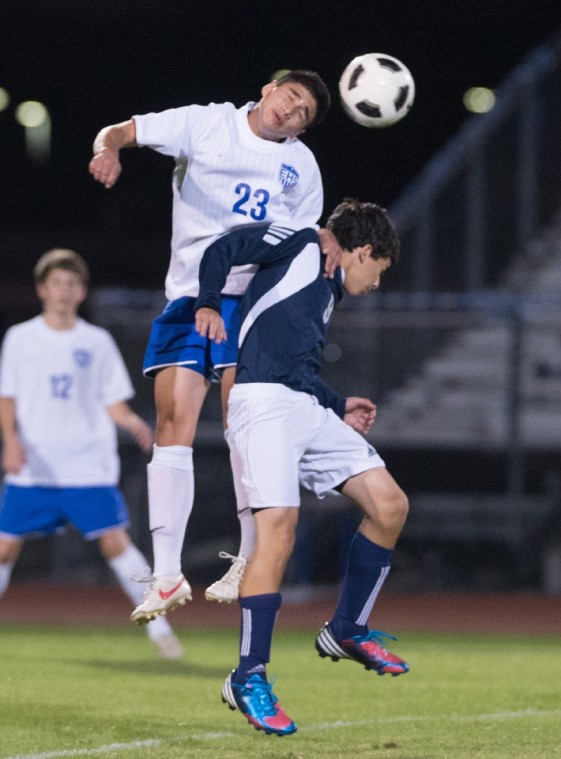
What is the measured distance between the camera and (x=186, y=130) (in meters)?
6.47

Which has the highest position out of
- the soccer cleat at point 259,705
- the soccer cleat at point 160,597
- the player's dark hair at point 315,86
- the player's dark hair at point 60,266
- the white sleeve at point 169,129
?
the player's dark hair at point 315,86

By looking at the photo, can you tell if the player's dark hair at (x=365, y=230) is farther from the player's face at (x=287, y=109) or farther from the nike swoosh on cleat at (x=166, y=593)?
the nike swoosh on cleat at (x=166, y=593)

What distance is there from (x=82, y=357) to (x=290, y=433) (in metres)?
3.80

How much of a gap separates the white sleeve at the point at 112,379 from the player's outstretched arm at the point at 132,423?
0.05 meters

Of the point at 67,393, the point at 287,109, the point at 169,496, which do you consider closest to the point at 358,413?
the point at 169,496

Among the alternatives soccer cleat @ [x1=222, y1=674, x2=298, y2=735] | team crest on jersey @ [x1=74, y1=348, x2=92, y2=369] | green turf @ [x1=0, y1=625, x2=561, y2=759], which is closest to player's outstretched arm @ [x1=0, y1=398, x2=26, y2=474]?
team crest on jersey @ [x1=74, y1=348, x2=92, y2=369]

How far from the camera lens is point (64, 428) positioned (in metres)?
9.44

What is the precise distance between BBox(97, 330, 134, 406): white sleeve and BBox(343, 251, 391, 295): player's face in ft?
11.1

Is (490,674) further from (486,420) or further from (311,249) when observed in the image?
(486,420)

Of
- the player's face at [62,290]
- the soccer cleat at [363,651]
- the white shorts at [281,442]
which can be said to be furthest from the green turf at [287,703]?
the player's face at [62,290]

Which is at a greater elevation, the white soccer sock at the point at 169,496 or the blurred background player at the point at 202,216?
the blurred background player at the point at 202,216

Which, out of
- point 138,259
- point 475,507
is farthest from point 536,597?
point 138,259

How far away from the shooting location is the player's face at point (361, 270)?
20.4 ft

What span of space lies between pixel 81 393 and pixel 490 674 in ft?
10.1
